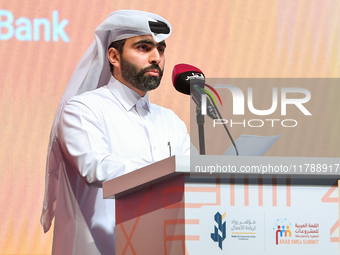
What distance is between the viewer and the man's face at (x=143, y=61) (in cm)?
223

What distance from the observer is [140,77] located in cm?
225

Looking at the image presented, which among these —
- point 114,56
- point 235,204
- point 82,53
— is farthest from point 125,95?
point 235,204

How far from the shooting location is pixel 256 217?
3.60 ft

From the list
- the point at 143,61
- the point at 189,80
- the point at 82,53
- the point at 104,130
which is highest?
the point at 82,53

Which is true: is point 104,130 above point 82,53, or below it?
below

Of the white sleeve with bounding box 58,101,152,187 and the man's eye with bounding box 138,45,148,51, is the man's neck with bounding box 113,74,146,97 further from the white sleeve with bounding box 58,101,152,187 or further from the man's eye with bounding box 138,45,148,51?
the white sleeve with bounding box 58,101,152,187

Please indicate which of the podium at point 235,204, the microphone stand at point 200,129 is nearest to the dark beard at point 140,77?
the microphone stand at point 200,129

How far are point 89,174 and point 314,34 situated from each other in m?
1.98

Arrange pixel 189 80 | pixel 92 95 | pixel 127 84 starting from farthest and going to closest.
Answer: pixel 127 84 → pixel 92 95 → pixel 189 80

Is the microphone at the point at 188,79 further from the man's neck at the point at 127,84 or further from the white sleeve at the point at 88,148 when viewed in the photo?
the man's neck at the point at 127,84

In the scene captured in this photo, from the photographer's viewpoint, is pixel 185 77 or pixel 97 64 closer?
pixel 185 77

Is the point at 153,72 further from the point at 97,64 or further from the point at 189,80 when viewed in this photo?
the point at 189,80

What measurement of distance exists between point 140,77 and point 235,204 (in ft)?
4.02

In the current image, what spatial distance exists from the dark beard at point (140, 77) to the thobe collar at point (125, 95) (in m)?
0.04
